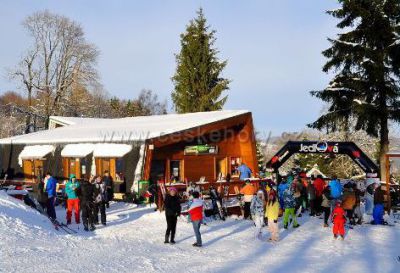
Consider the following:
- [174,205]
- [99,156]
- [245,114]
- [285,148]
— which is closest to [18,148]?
[99,156]

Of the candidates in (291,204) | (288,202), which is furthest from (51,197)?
(291,204)

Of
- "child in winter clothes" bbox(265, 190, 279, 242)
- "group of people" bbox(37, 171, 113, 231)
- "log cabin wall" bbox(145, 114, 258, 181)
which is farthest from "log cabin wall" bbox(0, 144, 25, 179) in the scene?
"child in winter clothes" bbox(265, 190, 279, 242)

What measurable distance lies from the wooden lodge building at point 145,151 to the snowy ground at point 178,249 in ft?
18.0

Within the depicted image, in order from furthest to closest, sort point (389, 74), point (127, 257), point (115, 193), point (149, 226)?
point (389, 74) → point (115, 193) → point (149, 226) → point (127, 257)

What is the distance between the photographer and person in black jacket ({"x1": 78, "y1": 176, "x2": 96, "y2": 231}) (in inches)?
511

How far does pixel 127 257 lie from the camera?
10008 millimetres

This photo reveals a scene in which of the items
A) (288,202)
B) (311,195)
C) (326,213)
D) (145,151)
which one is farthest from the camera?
(145,151)

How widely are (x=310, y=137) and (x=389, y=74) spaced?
2199 cm

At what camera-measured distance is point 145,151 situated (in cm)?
1936

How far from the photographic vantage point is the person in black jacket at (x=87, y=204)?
13.0m

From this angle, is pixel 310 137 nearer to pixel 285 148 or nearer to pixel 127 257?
pixel 285 148

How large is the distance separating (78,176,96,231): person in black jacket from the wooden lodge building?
242 inches

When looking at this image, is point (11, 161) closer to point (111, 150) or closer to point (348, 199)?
point (111, 150)

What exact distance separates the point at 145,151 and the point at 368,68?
46.0ft
